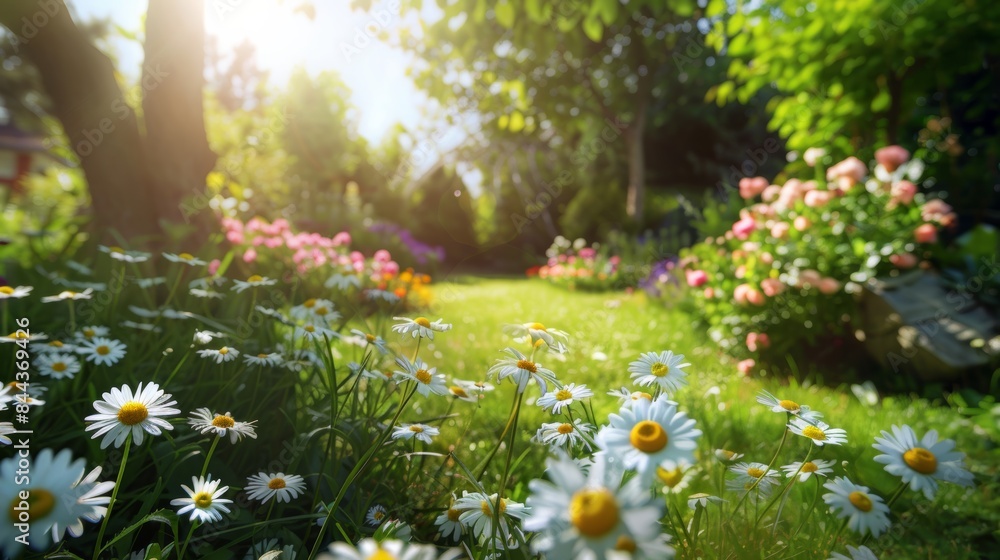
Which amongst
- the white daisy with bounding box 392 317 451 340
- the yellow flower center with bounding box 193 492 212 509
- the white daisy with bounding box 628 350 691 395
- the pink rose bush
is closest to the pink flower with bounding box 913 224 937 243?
the pink rose bush

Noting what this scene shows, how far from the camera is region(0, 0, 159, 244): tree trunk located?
292 cm

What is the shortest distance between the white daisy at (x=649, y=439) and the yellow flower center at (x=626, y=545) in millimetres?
61

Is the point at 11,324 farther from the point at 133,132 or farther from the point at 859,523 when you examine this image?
the point at 859,523

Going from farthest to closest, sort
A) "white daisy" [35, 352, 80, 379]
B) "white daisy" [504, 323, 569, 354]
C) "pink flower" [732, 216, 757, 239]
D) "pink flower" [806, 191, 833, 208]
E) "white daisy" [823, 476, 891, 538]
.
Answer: "pink flower" [732, 216, 757, 239]
"pink flower" [806, 191, 833, 208]
"white daisy" [35, 352, 80, 379]
"white daisy" [504, 323, 569, 354]
"white daisy" [823, 476, 891, 538]

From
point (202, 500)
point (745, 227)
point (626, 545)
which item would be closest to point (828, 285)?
point (745, 227)

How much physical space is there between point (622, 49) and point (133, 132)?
33.0 feet

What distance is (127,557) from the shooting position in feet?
2.76

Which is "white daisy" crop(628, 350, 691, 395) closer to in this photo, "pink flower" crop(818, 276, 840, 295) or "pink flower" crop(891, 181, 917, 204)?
"pink flower" crop(818, 276, 840, 295)

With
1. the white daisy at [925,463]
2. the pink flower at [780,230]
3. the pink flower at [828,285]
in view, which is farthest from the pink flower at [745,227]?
the white daisy at [925,463]

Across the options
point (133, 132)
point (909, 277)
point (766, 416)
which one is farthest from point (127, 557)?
point (909, 277)

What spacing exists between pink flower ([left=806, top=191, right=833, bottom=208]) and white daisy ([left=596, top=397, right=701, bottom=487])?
311 cm

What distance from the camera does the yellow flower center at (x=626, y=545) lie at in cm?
49

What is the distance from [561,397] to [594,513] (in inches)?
20.1

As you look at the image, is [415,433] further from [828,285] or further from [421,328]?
[828,285]
